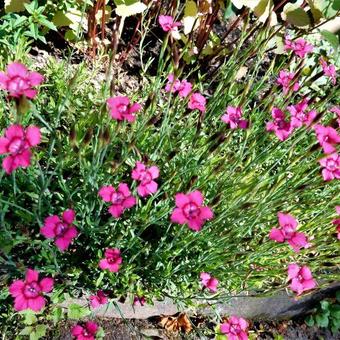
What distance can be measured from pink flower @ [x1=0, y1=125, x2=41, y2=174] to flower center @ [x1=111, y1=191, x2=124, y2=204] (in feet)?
1.15

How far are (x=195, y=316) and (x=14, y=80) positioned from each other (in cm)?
143

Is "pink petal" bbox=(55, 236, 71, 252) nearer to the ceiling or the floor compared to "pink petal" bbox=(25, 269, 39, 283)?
nearer to the ceiling

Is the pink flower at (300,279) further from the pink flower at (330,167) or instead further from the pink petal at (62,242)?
the pink petal at (62,242)

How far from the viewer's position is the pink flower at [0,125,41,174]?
1.13m

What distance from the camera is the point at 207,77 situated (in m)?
2.75

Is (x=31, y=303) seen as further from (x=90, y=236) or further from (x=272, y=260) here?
(x=272, y=260)

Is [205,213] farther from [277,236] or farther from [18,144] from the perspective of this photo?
[18,144]

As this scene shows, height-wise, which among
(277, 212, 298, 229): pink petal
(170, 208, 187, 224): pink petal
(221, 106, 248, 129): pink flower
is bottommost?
(277, 212, 298, 229): pink petal

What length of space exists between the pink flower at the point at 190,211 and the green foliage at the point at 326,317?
1465 mm

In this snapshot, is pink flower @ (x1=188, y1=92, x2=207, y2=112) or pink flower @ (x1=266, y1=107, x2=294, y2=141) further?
pink flower @ (x1=188, y1=92, x2=207, y2=112)

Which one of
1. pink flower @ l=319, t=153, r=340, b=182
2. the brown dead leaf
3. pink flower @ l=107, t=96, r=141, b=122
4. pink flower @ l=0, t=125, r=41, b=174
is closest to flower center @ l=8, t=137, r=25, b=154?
pink flower @ l=0, t=125, r=41, b=174

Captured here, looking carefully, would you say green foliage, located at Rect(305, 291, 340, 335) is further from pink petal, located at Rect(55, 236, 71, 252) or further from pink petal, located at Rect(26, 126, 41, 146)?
pink petal, located at Rect(26, 126, 41, 146)

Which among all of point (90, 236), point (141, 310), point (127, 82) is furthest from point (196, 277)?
point (127, 82)

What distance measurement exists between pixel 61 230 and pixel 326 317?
1.66m
